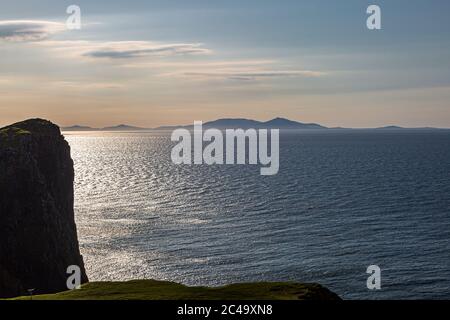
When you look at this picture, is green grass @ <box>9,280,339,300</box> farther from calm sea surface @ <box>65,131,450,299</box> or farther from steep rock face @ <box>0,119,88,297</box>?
calm sea surface @ <box>65,131,450,299</box>

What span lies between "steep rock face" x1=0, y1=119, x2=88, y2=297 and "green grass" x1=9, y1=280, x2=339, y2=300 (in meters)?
41.6

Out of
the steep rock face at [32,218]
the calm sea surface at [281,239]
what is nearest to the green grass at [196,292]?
the steep rock face at [32,218]

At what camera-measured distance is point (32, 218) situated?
97.7 metres

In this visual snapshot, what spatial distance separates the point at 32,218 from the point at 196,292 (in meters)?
56.6

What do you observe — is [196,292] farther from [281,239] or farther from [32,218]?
[281,239]

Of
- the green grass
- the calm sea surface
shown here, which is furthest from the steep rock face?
the green grass

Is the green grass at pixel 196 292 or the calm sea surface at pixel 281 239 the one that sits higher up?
the green grass at pixel 196 292

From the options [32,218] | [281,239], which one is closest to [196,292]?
[32,218]

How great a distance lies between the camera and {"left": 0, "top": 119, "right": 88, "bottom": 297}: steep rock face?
92.4m

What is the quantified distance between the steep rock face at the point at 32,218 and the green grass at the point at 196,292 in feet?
137

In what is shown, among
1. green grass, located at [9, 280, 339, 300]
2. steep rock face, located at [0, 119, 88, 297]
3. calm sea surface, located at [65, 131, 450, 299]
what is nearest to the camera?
green grass, located at [9, 280, 339, 300]

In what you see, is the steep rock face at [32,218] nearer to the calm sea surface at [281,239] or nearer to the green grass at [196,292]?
the calm sea surface at [281,239]

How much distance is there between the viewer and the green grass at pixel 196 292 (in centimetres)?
4866

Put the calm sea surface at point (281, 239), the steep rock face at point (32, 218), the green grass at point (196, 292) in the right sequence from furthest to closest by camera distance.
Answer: the calm sea surface at point (281, 239) < the steep rock face at point (32, 218) < the green grass at point (196, 292)
